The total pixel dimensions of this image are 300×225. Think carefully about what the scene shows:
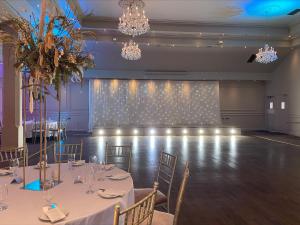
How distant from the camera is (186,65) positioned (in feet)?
46.0

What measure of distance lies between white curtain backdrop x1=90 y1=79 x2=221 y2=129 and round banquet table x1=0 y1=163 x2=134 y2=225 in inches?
476

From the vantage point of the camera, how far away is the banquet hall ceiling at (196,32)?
856 centimetres

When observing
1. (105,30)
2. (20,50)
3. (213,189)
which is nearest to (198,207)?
(213,189)

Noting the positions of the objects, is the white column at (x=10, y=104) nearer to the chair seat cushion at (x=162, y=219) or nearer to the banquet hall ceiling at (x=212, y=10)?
the banquet hall ceiling at (x=212, y=10)

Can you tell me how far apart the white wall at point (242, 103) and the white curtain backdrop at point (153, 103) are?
22.8 inches

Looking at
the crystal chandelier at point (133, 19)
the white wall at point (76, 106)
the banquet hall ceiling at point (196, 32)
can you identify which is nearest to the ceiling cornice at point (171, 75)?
the banquet hall ceiling at point (196, 32)

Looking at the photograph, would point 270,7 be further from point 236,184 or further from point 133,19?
point 236,184

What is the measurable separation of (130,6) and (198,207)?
5.22m

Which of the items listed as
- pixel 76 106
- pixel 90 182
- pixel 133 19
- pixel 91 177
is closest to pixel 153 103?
pixel 76 106

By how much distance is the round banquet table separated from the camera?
1.66 metres

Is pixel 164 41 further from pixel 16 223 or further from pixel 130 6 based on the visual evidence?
pixel 16 223

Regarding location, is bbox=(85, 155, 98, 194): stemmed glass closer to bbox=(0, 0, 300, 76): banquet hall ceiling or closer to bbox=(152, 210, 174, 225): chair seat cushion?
bbox=(152, 210, 174, 225): chair seat cushion

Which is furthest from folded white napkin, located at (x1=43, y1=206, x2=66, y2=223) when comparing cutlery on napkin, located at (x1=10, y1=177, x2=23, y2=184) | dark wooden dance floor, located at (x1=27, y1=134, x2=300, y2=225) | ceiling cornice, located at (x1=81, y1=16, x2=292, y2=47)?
ceiling cornice, located at (x1=81, y1=16, x2=292, y2=47)

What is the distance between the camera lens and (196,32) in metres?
10.7
